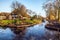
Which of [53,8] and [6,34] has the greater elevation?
[53,8]

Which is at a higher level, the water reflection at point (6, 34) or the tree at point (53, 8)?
the tree at point (53, 8)

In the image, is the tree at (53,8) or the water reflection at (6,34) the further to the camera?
the tree at (53,8)

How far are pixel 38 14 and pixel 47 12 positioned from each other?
17 centimetres

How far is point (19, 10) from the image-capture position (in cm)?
322

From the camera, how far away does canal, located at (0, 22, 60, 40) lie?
3172mm

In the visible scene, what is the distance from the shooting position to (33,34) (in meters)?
3.21

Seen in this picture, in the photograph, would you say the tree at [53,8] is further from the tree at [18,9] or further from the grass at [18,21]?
the tree at [18,9]

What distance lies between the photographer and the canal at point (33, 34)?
3.17m

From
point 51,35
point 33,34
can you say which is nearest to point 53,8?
point 51,35

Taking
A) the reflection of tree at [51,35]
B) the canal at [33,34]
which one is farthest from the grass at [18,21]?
the reflection of tree at [51,35]

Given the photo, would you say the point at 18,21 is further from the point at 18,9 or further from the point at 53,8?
the point at 53,8

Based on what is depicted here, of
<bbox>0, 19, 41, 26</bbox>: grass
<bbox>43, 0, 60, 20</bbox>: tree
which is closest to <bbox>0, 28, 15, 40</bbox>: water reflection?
<bbox>0, 19, 41, 26</bbox>: grass

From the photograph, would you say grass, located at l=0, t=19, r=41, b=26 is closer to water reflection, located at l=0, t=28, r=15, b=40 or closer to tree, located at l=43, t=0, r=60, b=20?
water reflection, located at l=0, t=28, r=15, b=40

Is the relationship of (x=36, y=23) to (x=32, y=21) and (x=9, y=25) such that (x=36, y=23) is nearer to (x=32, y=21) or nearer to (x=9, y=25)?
(x=32, y=21)
